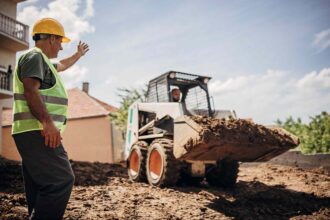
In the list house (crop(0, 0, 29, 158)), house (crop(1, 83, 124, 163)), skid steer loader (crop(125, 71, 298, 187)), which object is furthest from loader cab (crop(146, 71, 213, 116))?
house (crop(1, 83, 124, 163))

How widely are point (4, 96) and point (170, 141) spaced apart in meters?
14.1

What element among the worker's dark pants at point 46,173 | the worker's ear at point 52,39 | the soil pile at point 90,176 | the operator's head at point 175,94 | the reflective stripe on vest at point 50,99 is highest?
the operator's head at point 175,94

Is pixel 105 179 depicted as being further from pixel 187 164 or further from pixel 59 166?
pixel 59 166

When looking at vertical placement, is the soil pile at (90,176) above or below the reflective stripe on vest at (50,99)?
below

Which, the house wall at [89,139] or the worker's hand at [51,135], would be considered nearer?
the worker's hand at [51,135]

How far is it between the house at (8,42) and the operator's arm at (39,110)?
627 inches

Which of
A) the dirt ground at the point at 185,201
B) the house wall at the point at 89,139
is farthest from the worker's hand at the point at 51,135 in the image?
the house wall at the point at 89,139

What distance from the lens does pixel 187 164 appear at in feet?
22.4

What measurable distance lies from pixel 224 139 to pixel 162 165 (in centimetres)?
184

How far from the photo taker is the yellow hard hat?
114 inches

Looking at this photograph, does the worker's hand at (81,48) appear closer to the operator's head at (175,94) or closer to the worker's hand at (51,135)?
the worker's hand at (51,135)

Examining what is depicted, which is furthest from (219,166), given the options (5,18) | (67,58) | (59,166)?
(5,18)

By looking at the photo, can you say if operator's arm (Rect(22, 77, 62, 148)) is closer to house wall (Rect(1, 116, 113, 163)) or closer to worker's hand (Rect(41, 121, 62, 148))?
worker's hand (Rect(41, 121, 62, 148))

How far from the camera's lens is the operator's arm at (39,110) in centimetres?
248
